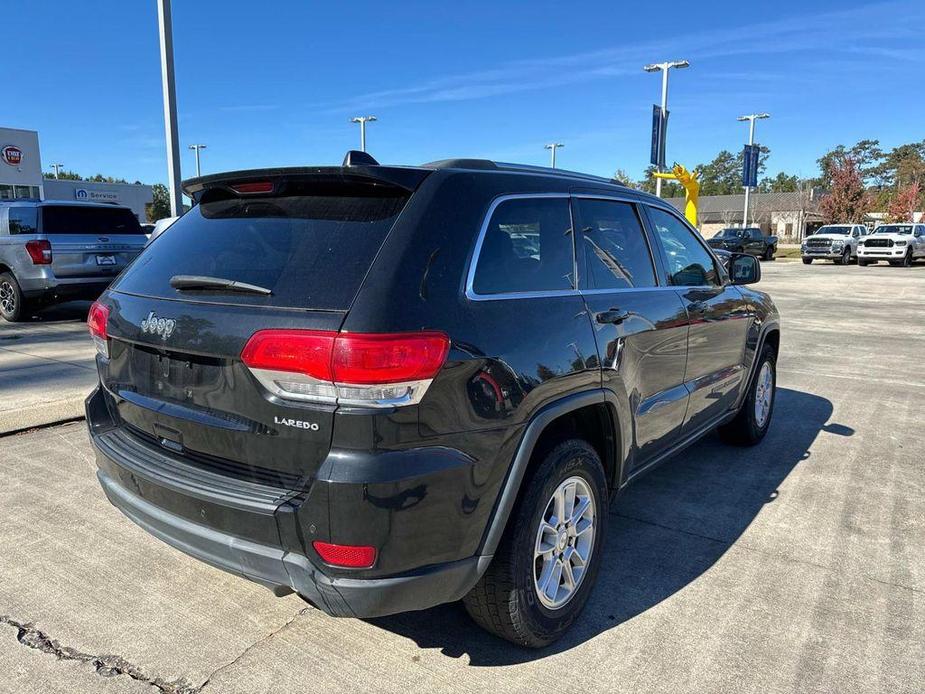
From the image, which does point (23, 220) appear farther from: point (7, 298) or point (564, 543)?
point (564, 543)

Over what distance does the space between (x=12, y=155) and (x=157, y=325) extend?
133 feet

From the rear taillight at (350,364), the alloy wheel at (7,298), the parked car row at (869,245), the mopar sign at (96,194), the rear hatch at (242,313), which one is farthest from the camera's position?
the mopar sign at (96,194)

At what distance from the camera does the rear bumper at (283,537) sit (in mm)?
2107

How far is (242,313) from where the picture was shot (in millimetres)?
2270

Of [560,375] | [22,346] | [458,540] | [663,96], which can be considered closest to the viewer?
[458,540]

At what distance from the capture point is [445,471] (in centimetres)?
215

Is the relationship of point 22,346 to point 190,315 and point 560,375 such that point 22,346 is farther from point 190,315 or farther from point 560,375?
point 560,375

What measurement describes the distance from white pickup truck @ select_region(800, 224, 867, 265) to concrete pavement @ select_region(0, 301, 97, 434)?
104ft

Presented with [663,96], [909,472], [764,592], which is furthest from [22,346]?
[663,96]

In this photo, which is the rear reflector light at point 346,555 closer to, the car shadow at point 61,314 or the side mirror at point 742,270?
the side mirror at point 742,270

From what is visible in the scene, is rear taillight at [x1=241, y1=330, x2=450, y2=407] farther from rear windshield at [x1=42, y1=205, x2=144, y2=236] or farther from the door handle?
rear windshield at [x1=42, y1=205, x2=144, y2=236]

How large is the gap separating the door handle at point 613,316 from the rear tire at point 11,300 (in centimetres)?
1048

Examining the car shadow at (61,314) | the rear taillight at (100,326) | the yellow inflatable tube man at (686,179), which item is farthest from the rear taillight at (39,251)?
the yellow inflatable tube man at (686,179)

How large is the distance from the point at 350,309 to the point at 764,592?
7.72ft
